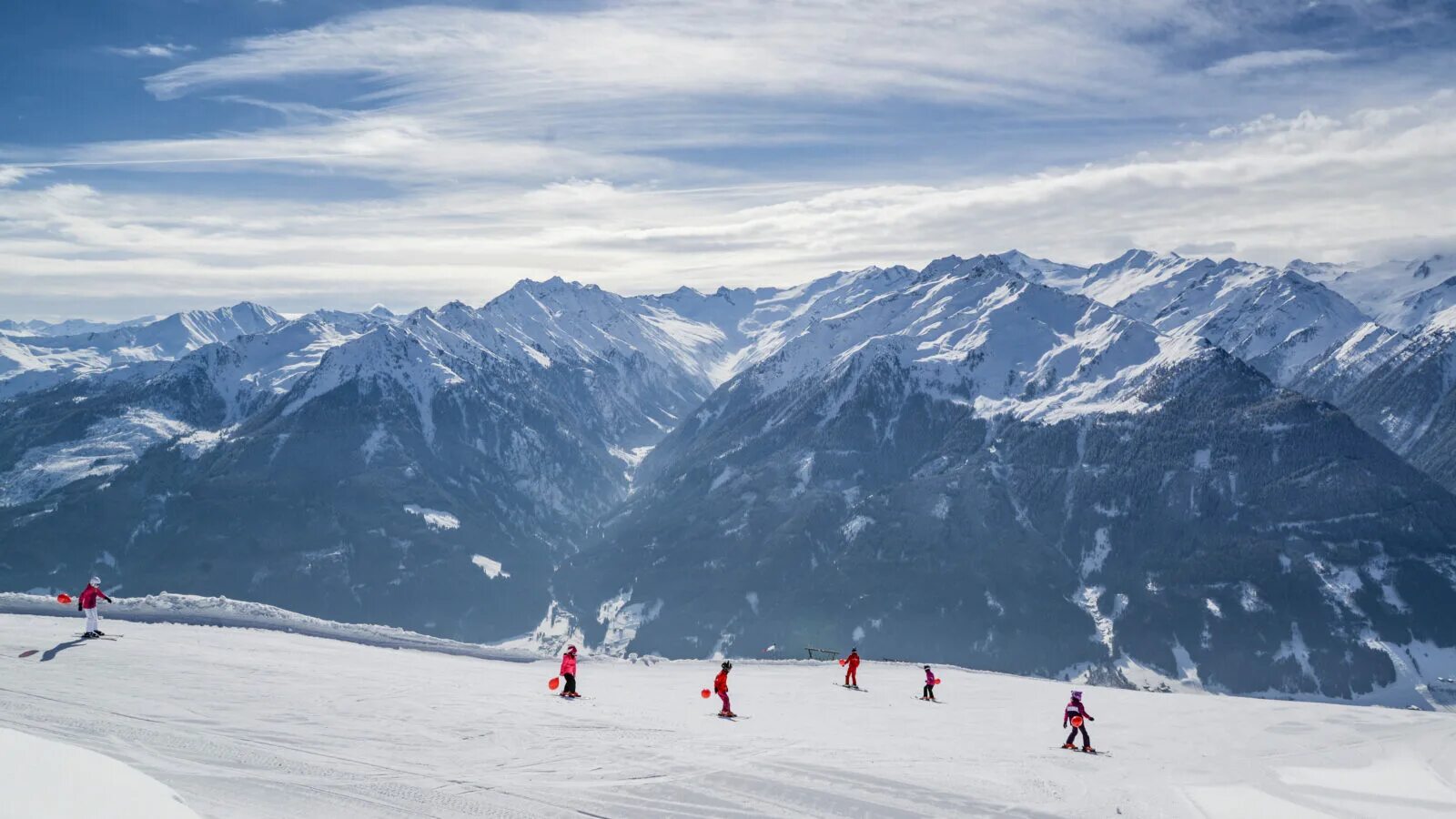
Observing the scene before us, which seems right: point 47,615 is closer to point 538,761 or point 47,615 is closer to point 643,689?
point 643,689

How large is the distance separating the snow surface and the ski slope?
7.29 feet

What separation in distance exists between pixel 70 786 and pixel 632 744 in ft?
73.4

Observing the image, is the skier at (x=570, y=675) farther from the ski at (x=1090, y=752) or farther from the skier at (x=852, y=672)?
the ski at (x=1090, y=752)

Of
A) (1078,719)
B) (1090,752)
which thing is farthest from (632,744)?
(1090,752)

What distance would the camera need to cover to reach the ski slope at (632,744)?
28.8 m

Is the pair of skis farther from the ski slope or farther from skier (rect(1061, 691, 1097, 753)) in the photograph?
skier (rect(1061, 691, 1097, 753))

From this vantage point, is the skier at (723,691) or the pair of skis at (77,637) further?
the skier at (723,691)

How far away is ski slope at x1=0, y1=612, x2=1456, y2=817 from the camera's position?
2880 cm

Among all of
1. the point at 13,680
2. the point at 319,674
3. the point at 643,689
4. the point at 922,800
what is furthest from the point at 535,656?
the point at 922,800

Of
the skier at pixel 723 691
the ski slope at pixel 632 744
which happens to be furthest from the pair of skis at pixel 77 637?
the skier at pixel 723 691

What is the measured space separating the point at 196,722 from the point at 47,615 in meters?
38.1

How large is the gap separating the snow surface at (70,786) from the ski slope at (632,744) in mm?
2223

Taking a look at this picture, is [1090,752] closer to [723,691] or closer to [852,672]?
[723,691]

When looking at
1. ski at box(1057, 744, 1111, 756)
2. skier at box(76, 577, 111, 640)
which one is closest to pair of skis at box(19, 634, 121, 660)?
skier at box(76, 577, 111, 640)
